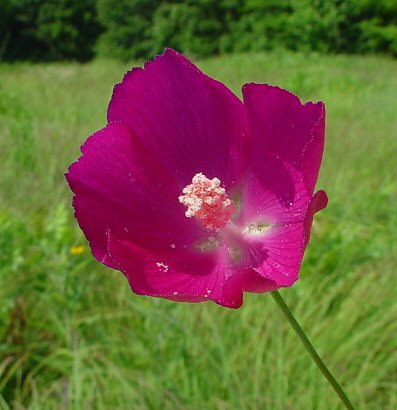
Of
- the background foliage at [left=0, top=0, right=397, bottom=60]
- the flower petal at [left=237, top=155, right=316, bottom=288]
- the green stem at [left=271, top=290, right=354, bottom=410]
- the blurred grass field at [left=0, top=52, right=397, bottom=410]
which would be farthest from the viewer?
the background foliage at [left=0, top=0, right=397, bottom=60]

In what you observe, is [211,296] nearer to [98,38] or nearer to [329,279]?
[329,279]

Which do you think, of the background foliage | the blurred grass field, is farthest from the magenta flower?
the background foliage

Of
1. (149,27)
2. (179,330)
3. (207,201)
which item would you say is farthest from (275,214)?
(149,27)

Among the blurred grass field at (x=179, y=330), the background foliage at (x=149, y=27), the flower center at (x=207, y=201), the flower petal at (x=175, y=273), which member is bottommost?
the background foliage at (x=149, y=27)

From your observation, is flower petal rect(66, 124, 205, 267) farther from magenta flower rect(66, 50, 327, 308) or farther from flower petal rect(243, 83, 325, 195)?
flower petal rect(243, 83, 325, 195)

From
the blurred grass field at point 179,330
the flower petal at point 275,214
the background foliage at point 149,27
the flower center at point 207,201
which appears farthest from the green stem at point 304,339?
the background foliage at point 149,27

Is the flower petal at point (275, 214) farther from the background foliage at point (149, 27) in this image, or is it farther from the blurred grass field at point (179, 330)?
the background foliage at point (149, 27)

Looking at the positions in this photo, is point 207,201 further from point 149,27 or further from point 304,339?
point 149,27

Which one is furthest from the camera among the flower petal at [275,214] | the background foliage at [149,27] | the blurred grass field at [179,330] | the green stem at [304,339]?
the background foliage at [149,27]
